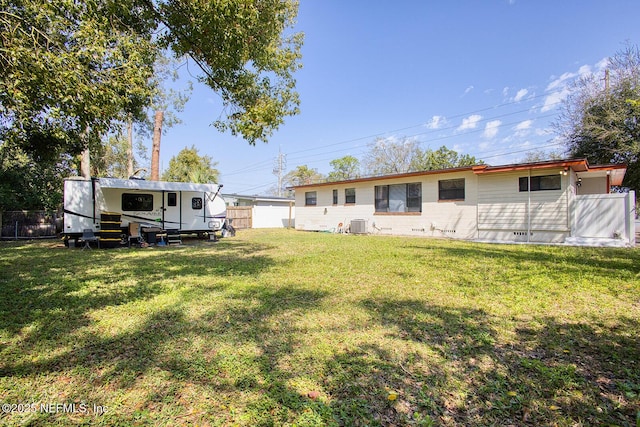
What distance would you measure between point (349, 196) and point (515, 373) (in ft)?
47.7

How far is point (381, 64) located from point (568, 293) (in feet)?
63.3

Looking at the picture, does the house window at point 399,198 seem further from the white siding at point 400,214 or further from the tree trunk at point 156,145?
the tree trunk at point 156,145

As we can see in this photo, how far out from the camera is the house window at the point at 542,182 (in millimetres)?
10430

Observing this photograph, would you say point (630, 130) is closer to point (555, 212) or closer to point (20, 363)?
point (555, 212)

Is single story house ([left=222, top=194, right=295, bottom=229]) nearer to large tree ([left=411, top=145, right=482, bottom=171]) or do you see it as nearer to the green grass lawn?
the green grass lawn

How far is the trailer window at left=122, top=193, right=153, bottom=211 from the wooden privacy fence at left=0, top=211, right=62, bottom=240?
402 cm

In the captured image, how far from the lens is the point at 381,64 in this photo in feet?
65.9

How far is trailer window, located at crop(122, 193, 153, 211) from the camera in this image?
11.4 meters

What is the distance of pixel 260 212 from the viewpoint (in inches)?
846

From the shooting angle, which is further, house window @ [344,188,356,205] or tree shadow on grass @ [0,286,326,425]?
house window @ [344,188,356,205]

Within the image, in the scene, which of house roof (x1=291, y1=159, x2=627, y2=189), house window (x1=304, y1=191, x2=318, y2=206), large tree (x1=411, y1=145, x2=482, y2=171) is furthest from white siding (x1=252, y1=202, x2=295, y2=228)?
large tree (x1=411, y1=145, x2=482, y2=171)

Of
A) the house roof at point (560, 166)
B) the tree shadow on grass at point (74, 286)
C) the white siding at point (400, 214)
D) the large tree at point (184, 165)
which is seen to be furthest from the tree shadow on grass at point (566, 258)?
the large tree at point (184, 165)

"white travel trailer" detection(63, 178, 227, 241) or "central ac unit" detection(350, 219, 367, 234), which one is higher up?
"white travel trailer" detection(63, 178, 227, 241)

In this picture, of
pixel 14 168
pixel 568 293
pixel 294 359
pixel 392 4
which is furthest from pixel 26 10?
pixel 14 168
